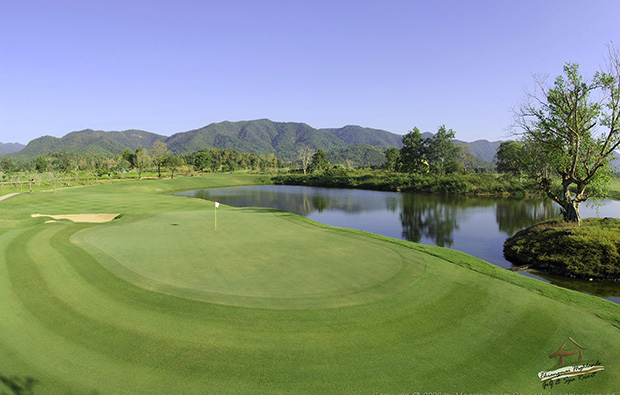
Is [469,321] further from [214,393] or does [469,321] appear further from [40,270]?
[40,270]

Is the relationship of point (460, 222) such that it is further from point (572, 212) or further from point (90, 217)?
point (90, 217)

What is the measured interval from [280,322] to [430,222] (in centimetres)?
2622

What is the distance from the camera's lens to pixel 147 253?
13281mm

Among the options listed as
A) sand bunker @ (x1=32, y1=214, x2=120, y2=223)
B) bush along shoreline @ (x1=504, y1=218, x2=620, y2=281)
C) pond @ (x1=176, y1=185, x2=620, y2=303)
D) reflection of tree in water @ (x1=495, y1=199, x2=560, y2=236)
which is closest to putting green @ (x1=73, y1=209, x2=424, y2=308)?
bush along shoreline @ (x1=504, y1=218, x2=620, y2=281)

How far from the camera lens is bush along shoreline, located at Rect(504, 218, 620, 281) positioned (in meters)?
14.1

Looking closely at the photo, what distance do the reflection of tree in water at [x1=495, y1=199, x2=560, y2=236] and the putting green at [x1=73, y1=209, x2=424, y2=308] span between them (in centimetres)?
1842

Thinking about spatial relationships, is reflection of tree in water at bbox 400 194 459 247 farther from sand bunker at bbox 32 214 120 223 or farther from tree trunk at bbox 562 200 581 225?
sand bunker at bbox 32 214 120 223

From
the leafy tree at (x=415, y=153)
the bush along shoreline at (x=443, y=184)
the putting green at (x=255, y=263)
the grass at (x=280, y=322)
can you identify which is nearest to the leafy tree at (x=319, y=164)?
the bush along shoreline at (x=443, y=184)

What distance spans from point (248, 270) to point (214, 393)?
20.4ft

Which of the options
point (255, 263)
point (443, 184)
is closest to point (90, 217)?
point (255, 263)

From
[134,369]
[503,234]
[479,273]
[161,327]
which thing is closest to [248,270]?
[161,327]

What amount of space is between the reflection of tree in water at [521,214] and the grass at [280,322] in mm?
19347

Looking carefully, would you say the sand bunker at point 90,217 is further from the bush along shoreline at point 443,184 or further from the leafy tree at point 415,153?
the leafy tree at point 415,153

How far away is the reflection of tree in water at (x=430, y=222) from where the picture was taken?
2394 cm
